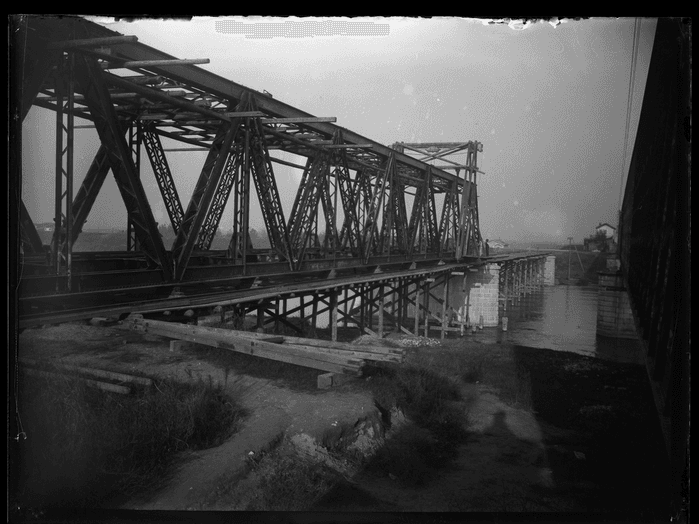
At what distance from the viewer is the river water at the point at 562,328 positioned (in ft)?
77.3

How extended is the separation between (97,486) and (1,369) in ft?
4.50

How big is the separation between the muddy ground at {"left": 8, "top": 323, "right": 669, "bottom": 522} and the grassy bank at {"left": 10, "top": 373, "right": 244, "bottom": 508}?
21 cm

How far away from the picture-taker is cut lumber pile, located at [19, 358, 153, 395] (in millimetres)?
5613

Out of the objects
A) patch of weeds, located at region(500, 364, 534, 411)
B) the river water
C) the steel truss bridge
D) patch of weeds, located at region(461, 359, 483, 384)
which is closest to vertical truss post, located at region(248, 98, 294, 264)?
the steel truss bridge

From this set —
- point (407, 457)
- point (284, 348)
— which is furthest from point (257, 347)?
point (407, 457)

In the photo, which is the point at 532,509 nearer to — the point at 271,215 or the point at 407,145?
the point at 271,215

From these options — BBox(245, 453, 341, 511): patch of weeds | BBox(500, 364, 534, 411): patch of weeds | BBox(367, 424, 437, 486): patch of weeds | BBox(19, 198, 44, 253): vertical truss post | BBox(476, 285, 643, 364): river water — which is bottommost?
BBox(476, 285, 643, 364): river water

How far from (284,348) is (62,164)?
3887 mm

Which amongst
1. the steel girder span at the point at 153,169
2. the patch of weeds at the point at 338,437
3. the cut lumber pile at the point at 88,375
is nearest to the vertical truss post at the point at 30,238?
the steel girder span at the point at 153,169

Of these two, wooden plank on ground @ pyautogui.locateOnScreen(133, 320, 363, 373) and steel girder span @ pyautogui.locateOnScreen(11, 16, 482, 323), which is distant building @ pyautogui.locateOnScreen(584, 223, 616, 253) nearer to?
steel girder span @ pyautogui.locateOnScreen(11, 16, 482, 323)

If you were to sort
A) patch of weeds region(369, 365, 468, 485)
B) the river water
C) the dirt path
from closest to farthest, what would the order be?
the dirt path → patch of weeds region(369, 365, 468, 485) → the river water

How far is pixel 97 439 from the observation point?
16.0ft

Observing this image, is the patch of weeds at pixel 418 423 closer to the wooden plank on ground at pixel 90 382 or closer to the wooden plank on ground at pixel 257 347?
the wooden plank on ground at pixel 257 347

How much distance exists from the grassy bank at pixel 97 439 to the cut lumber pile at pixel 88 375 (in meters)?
0.09
